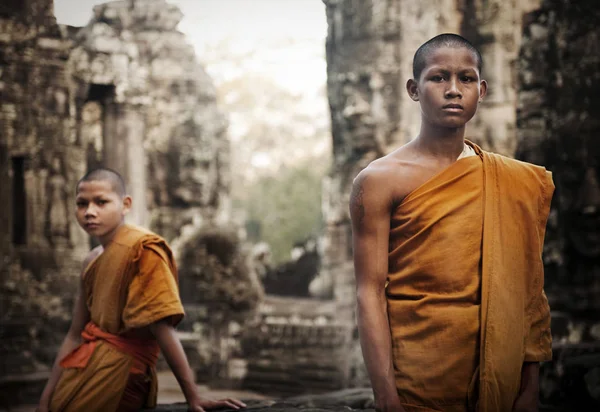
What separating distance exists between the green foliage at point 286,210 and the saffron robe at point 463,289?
23.4 meters

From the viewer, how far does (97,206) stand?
302 centimetres

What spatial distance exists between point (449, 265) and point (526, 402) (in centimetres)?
42

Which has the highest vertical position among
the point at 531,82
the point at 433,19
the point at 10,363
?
the point at 433,19

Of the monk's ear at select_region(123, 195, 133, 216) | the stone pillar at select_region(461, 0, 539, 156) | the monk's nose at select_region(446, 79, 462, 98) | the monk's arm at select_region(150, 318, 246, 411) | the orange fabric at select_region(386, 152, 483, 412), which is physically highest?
the stone pillar at select_region(461, 0, 539, 156)

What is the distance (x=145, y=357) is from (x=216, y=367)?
26.3 ft

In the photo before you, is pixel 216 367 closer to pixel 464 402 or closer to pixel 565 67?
pixel 565 67

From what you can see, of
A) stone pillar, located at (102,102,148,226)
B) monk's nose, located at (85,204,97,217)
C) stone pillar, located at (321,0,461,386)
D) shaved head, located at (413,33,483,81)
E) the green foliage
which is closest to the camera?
shaved head, located at (413,33,483,81)

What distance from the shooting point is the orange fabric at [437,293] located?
6.49ft

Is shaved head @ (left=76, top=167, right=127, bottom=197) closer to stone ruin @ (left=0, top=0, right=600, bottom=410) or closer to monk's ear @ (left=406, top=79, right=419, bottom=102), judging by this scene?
monk's ear @ (left=406, top=79, right=419, bottom=102)

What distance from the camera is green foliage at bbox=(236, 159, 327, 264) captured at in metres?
26.9

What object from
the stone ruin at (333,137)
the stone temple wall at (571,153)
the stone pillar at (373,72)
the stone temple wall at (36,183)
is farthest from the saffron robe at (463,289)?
the stone pillar at (373,72)

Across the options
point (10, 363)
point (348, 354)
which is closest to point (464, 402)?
point (10, 363)

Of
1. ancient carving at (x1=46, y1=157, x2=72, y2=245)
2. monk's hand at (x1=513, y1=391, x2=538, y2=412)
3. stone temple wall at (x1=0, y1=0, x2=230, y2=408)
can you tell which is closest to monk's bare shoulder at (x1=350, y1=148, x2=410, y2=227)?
monk's hand at (x1=513, y1=391, x2=538, y2=412)

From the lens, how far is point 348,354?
9.93 meters
